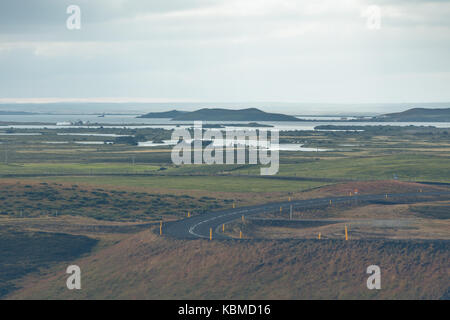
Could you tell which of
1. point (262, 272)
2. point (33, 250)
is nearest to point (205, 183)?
point (33, 250)

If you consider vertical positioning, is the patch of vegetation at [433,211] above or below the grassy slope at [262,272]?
above

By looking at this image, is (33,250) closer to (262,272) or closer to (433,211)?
(262,272)

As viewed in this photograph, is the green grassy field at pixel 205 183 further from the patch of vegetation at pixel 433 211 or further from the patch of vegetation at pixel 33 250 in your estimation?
the patch of vegetation at pixel 33 250

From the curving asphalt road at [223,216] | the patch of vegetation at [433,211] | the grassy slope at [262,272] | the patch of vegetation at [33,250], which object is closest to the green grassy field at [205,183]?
the curving asphalt road at [223,216]

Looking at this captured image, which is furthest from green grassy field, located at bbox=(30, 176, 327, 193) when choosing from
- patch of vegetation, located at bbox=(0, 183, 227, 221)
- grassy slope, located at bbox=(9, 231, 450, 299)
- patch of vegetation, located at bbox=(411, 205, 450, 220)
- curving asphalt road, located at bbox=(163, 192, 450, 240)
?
grassy slope, located at bbox=(9, 231, 450, 299)

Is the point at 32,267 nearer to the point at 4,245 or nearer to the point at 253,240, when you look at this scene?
the point at 4,245

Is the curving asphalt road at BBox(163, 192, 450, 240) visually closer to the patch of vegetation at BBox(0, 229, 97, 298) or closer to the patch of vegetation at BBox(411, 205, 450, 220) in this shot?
the patch of vegetation at BBox(0, 229, 97, 298)
